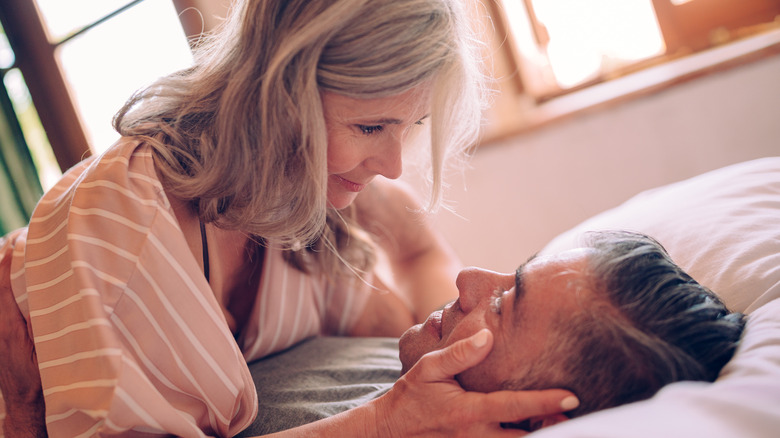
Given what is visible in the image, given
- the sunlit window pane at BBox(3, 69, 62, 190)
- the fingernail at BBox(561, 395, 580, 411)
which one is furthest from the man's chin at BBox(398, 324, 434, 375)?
the sunlit window pane at BBox(3, 69, 62, 190)

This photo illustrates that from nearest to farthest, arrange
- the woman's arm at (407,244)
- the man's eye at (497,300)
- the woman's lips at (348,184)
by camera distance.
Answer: the man's eye at (497,300), the woman's lips at (348,184), the woman's arm at (407,244)

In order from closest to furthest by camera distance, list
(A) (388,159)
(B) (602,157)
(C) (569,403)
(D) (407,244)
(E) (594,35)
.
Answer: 1. (C) (569,403)
2. (A) (388,159)
3. (D) (407,244)
4. (B) (602,157)
5. (E) (594,35)

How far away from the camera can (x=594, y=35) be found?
1927 millimetres

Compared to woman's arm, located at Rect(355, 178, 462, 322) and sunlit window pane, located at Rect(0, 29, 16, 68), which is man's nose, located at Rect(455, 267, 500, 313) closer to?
woman's arm, located at Rect(355, 178, 462, 322)

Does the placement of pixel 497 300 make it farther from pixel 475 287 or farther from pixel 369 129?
pixel 369 129

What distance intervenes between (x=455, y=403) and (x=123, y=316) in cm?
47

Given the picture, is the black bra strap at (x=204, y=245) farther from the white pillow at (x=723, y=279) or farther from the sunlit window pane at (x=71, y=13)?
the sunlit window pane at (x=71, y=13)

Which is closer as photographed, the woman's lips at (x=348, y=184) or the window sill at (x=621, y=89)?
the woman's lips at (x=348, y=184)

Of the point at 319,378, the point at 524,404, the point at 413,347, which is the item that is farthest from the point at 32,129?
the point at 524,404

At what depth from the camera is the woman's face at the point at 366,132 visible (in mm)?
888

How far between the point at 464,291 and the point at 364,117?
0.31m

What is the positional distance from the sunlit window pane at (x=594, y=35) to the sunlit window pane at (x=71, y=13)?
1.66 metres

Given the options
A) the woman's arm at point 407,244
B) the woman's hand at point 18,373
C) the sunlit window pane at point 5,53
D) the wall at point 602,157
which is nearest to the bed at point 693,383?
the woman's arm at point 407,244

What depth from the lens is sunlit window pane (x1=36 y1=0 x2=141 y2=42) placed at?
88.7 inches
